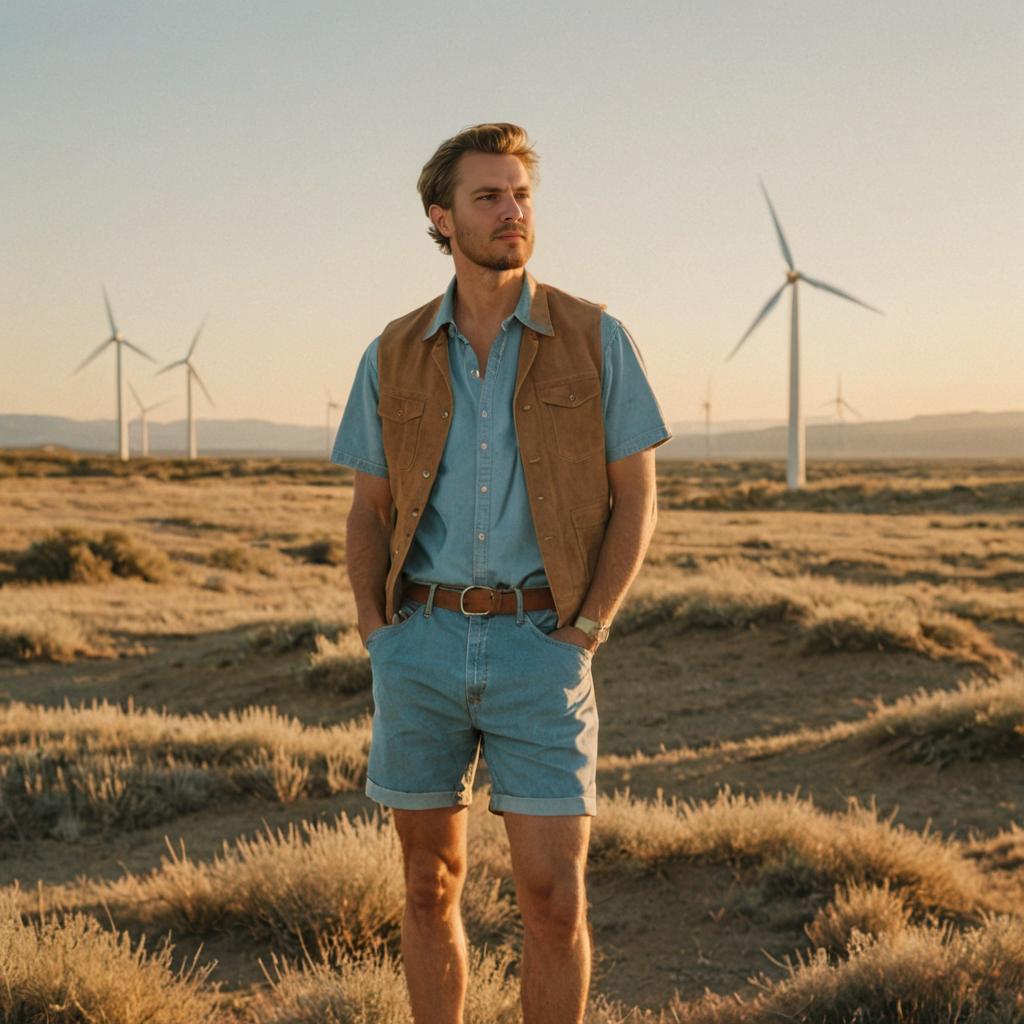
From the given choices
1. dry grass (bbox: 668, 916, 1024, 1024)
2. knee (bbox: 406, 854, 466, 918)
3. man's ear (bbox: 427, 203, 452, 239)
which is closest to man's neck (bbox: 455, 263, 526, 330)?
man's ear (bbox: 427, 203, 452, 239)

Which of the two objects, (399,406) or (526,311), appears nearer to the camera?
(526,311)

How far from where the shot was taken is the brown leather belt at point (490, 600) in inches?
125

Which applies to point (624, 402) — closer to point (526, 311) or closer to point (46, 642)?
point (526, 311)

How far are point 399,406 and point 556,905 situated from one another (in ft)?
4.62

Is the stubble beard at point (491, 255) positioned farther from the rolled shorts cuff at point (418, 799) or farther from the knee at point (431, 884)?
the knee at point (431, 884)

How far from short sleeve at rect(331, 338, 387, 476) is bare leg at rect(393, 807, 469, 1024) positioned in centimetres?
101

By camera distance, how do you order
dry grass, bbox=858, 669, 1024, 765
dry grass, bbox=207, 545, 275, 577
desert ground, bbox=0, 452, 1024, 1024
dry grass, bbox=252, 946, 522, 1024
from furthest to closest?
dry grass, bbox=207, 545, 275, 577
dry grass, bbox=858, 669, 1024, 765
desert ground, bbox=0, 452, 1024, 1024
dry grass, bbox=252, 946, 522, 1024

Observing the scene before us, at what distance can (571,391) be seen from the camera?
10.5 feet

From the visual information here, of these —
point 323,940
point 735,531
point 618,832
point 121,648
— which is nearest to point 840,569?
point 735,531

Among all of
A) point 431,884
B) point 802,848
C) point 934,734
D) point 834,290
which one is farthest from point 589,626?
point 834,290

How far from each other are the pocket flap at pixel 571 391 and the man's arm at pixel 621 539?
20 cm

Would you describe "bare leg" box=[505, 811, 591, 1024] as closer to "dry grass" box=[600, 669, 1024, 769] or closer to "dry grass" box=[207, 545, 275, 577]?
"dry grass" box=[600, 669, 1024, 769]

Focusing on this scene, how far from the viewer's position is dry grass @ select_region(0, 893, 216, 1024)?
3.95 metres

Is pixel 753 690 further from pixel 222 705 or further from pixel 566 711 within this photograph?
pixel 566 711
